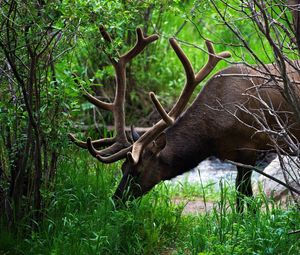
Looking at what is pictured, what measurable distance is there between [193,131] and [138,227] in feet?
4.90

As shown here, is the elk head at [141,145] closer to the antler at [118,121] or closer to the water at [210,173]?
the antler at [118,121]

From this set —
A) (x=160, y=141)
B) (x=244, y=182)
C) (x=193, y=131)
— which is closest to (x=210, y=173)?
(x=244, y=182)

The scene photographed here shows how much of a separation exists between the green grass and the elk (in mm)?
278

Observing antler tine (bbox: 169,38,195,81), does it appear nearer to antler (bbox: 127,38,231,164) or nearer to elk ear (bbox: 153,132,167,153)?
antler (bbox: 127,38,231,164)

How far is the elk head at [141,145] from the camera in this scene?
7156 millimetres

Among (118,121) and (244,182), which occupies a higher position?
(118,121)

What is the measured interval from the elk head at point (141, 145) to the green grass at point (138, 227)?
17cm

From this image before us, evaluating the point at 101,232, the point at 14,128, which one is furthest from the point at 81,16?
the point at 101,232

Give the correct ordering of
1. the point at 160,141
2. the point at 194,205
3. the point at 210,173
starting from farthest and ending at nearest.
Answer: the point at 210,173, the point at 194,205, the point at 160,141

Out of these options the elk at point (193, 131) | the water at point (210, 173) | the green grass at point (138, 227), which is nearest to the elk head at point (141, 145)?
the elk at point (193, 131)

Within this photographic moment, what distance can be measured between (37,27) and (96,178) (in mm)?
2105

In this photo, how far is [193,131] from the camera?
7.66 m

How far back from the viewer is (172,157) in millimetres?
7598

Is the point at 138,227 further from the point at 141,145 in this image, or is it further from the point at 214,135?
the point at 214,135
